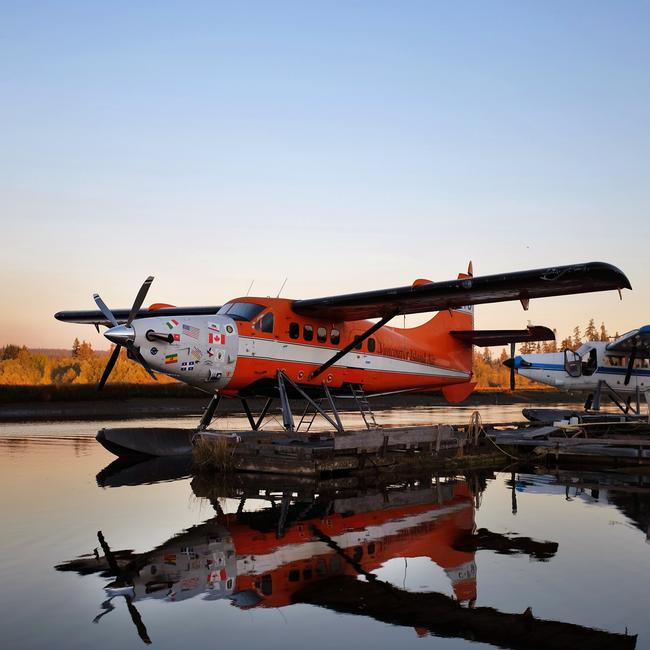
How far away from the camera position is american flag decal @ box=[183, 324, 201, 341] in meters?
12.7

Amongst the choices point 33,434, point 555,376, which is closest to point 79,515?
point 33,434

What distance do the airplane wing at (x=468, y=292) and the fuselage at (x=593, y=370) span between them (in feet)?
32.4

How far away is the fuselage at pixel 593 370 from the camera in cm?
2366

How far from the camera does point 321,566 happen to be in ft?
21.5

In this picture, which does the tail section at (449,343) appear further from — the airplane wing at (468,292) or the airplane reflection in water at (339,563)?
the airplane reflection in water at (339,563)

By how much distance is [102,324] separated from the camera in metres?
19.6

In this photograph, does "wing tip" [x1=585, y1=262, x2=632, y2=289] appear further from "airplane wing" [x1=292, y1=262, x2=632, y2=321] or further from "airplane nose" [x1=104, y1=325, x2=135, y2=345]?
"airplane nose" [x1=104, y1=325, x2=135, y2=345]

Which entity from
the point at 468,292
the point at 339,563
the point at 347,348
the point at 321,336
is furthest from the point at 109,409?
the point at 339,563

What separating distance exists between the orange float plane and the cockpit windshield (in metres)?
0.02

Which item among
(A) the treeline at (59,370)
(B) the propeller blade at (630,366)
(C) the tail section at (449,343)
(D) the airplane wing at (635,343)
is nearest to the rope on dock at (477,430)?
(C) the tail section at (449,343)

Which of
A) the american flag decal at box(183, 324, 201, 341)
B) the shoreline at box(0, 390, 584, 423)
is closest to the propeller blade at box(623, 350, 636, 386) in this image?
the shoreline at box(0, 390, 584, 423)

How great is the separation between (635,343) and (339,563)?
18610 millimetres

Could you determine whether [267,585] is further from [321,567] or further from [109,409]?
[109,409]

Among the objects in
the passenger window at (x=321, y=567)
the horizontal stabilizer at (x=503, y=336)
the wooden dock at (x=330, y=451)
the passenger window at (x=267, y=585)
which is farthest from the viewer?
the horizontal stabilizer at (x=503, y=336)
